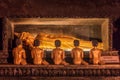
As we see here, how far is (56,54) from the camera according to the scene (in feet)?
10.9

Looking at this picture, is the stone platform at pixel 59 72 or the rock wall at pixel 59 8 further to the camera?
the rock wall at pixel 59 8

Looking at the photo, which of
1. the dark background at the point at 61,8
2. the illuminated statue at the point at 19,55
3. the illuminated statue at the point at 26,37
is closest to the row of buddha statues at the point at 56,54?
the illuminated statue at the point at 19,55

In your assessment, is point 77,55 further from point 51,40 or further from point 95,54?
point 51,40

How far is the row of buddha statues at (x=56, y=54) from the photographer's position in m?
3.30

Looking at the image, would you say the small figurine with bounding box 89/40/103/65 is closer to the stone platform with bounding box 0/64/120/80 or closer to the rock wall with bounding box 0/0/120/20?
the stone platform with bounding box 0/64/120/80

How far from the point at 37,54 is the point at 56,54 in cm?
18

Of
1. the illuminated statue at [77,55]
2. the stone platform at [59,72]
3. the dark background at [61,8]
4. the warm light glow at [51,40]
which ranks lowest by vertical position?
the stone platform at [59,72]

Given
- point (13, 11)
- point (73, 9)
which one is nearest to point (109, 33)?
point (73, 9)

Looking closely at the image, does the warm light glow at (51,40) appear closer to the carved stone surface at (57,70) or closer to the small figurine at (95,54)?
the small figurine at (95,54)

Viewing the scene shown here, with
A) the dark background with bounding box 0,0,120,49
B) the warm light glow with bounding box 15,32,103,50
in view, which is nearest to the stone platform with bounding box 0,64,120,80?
the warm light glow with bounding box 15,32,103,50

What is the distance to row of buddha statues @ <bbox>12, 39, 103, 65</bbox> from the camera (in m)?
3.30

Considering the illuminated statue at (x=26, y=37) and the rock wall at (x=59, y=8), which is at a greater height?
the rock wall at (x=59, y=8)

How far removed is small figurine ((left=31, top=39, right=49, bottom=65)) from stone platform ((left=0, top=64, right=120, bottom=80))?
6cm

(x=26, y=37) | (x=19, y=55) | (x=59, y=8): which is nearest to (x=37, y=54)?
(x=19, y=55)
